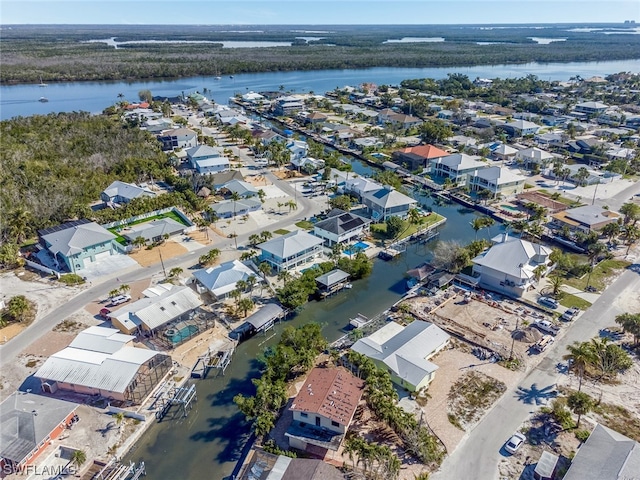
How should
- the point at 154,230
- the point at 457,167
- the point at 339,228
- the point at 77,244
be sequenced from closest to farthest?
the point at 77,244 → the point at 339,228 → the point at 154,230 → the point at 457,167

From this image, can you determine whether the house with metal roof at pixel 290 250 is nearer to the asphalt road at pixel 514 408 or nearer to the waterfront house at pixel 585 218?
the asphalt road at pixel 514 408

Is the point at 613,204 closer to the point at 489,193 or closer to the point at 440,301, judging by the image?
the point at 489,193

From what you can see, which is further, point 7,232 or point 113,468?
point 7,232

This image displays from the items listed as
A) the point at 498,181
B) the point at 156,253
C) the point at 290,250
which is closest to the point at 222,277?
the point at 290,250

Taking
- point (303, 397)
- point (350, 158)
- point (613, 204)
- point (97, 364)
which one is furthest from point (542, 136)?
point (97, 364)

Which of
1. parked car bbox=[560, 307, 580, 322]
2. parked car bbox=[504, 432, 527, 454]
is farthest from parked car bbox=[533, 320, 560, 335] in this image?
parked car bbox=[504, 432, 527, 454]

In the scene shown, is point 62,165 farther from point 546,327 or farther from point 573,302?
point 573,302
